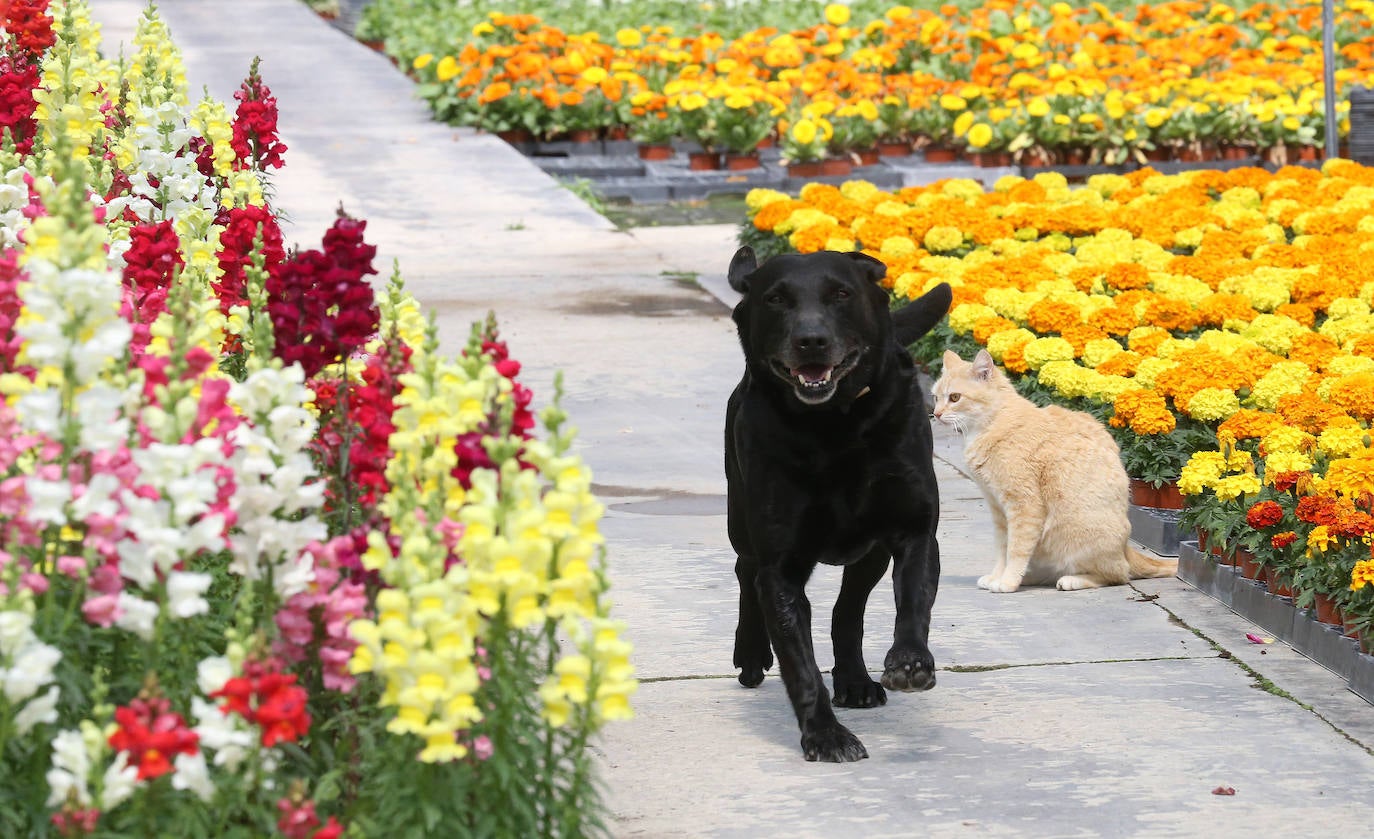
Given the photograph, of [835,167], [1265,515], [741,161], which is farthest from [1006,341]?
[741,161]

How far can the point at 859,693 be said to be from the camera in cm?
546

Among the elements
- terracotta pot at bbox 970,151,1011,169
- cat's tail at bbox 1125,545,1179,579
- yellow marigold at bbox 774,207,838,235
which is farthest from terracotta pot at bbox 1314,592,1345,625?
terracotta pot at bbox 970,151,1011,169

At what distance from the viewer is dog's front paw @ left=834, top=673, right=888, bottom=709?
546cm

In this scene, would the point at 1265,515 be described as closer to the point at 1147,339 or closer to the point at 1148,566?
the point at 1148,566

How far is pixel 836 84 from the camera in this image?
18.3 m

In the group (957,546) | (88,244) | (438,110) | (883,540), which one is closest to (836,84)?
(438,110)

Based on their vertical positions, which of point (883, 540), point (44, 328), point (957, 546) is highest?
point (44, 328)

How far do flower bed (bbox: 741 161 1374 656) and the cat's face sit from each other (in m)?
0.64

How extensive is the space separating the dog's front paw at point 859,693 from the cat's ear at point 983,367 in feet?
5.80

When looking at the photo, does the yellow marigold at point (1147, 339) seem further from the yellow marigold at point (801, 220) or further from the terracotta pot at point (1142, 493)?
the yellow marigold at point (801, 220)

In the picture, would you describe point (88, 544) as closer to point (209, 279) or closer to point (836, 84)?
point (209, 279)

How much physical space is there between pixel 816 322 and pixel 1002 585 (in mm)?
1732

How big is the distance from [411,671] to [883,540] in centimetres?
214

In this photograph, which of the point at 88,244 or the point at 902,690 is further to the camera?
the point at 902,690
